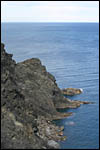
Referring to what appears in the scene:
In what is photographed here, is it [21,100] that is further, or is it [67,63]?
[67,63]

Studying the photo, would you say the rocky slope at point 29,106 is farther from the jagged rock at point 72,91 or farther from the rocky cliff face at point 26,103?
the jagged rock at point 72,91

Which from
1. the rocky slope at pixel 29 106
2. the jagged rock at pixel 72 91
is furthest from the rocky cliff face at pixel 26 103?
the jagged rock at pixel 72 91

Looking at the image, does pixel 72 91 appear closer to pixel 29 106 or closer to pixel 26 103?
pixel 26 103

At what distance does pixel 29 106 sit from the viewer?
263ft

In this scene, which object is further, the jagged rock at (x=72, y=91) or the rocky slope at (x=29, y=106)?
the jagged rock at (x=72, y=91)

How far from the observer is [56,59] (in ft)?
548

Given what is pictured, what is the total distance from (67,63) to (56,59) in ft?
38.1

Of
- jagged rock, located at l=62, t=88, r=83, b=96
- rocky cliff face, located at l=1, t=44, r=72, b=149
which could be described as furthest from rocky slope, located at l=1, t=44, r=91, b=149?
jagged rock, located at l=62, t=88, r=83, b=96

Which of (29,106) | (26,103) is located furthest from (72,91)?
(29,106)

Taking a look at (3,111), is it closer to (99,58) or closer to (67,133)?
(67,133)

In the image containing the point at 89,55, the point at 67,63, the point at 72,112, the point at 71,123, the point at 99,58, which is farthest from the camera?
the point at 89,55

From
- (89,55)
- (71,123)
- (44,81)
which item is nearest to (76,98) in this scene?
(44,81)

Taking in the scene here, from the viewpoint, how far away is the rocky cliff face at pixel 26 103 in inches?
2356

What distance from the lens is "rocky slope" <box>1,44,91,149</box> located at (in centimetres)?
6016
